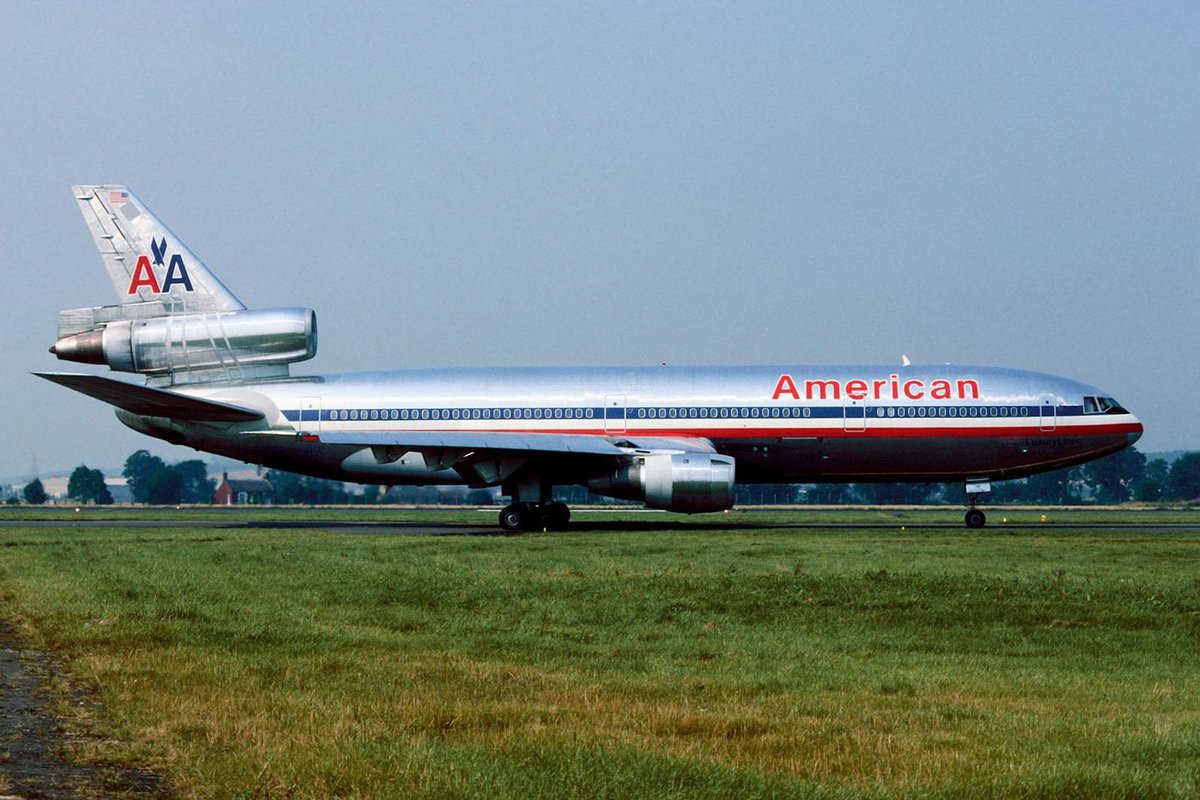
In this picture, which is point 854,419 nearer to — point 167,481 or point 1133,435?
point 1133,435

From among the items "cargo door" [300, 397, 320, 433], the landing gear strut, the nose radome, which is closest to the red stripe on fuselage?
the nose radome

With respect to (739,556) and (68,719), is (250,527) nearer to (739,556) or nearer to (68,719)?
(739,556)

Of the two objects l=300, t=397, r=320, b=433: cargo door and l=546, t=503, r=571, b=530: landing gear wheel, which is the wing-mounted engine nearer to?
l=300, t=397, r=320, b=433: cargo door

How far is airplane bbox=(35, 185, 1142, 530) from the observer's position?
34688 millimetres

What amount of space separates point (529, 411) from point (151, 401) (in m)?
10.4

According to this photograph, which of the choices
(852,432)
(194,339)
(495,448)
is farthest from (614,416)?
(194,339)

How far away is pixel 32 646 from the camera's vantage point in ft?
42.9

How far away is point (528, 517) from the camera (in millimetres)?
35312

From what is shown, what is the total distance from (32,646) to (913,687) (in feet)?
29.3

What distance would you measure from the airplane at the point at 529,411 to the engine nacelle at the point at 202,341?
0.04m

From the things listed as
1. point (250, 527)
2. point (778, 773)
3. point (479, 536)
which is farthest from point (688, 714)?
point (250, 527)

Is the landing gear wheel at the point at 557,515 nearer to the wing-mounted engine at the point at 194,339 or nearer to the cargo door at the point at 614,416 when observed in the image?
the cargo door at the point at 614,416

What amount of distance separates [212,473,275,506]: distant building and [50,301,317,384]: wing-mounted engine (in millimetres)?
101721

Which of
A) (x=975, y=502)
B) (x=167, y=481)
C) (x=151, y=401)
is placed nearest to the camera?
(x=151, y=401)
